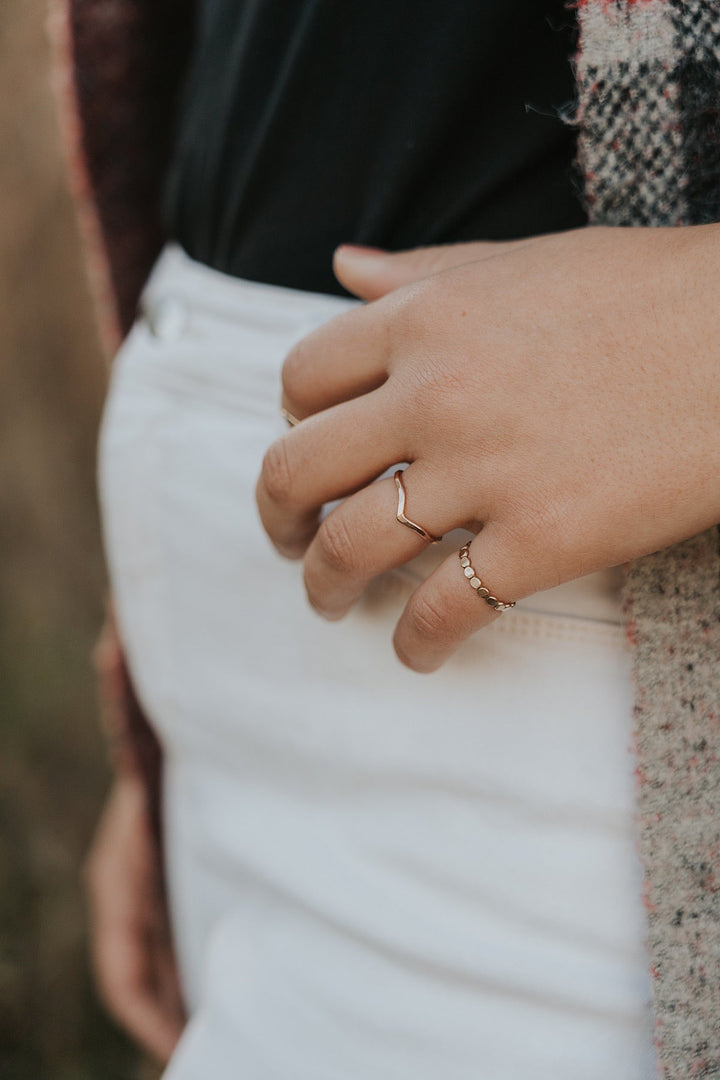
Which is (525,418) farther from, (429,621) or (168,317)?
(168,317)

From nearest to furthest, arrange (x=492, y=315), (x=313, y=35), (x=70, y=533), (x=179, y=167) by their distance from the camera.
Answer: (x=492, y=315), (x=313, y=35), (x=179, y=167), (x=70, y=533)

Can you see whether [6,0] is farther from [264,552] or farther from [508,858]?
[508,858]

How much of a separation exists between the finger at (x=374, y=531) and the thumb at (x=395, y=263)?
0.12m

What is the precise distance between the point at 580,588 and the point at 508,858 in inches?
6.2

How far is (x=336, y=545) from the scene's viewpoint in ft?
1.51

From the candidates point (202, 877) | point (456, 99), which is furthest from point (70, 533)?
point (456, 99)

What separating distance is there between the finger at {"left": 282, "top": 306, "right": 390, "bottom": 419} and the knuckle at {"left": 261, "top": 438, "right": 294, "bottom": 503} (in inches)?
1.3

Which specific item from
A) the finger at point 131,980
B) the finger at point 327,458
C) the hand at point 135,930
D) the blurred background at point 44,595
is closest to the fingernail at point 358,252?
the finger at point 327,458

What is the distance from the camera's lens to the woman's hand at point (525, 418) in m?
0.38

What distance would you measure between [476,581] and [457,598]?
0.04ft

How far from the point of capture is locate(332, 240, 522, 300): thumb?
0.48m

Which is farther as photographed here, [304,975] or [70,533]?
[70,533]

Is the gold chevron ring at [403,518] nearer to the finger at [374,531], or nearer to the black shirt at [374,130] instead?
the finger at [374,531]

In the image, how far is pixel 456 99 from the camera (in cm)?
48
